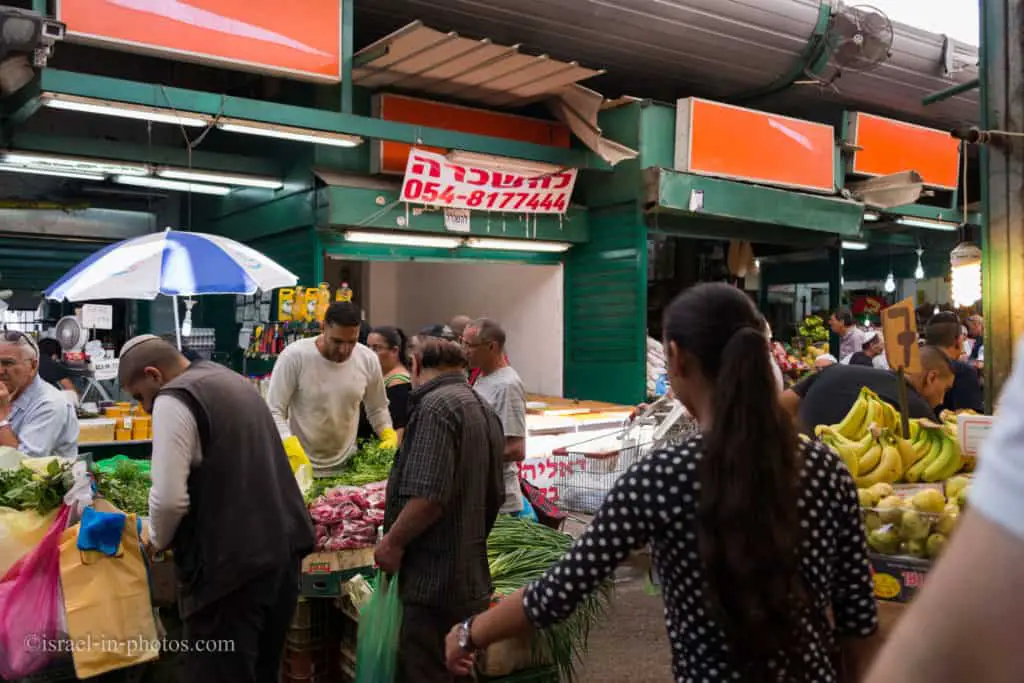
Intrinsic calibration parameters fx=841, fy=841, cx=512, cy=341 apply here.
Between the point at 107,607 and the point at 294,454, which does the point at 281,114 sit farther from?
the point at 107,607

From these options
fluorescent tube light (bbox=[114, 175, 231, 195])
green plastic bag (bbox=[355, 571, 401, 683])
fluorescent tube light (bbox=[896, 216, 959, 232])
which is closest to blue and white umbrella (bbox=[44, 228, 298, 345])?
fluorescent tube light (bbox=[114, 175, 231, 195])

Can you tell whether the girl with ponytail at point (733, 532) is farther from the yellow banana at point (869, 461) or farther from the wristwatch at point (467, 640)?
the yellow banana at point (869, 461)

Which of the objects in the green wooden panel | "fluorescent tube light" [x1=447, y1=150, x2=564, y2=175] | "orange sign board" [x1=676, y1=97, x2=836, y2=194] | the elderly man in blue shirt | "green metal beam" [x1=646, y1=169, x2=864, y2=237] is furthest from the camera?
the green wooden panel

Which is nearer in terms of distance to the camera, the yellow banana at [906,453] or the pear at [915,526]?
the pear at [915,526]

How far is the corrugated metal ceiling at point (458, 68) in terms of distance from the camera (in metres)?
7.56

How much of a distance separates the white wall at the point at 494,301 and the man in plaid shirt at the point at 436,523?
306 inches

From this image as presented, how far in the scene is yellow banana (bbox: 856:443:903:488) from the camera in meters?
3.33

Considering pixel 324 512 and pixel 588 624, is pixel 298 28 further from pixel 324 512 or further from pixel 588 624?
pixel 588 624

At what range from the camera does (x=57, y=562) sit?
334cm

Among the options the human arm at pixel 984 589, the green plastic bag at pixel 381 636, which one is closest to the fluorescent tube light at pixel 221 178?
the green plastic bag at pixel 381 636

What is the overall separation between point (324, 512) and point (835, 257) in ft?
34.3

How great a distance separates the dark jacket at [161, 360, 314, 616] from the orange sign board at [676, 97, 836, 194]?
782 centimetres

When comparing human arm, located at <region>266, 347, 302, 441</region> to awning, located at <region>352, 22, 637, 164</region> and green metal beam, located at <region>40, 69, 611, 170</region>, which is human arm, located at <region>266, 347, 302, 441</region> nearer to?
green metal beam, located at <region>40, 69, 611, 170</region>

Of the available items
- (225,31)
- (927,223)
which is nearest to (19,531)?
(225,31)
